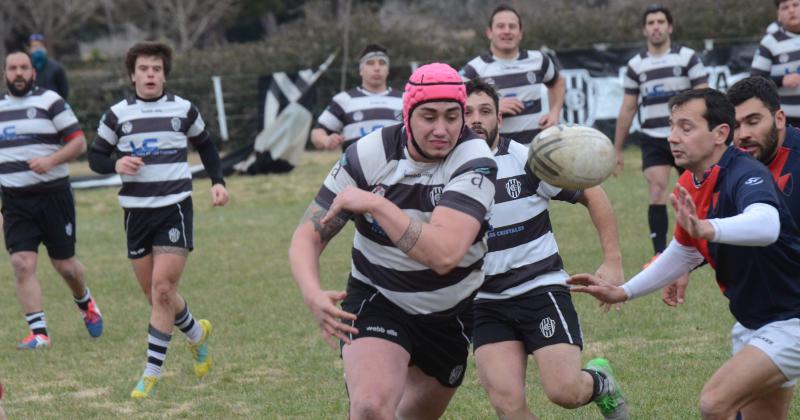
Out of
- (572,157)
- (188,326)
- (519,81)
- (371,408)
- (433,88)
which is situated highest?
(433,88)

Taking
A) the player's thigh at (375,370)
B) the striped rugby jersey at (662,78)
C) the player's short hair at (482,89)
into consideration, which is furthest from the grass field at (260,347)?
the player's short hair at (482,89)

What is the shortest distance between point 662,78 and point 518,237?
5.88 m

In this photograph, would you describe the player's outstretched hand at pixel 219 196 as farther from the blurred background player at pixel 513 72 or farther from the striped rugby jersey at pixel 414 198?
the striped rugby jersey at pixel 414 198

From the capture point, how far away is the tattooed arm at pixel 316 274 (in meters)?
4.24

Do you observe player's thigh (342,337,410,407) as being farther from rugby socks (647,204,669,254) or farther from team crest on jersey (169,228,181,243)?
rugby socks (647,204,669,254)

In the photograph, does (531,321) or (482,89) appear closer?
(531,321)

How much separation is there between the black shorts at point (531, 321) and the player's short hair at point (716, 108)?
3.70 feet

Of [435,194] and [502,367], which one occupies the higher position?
[435,194]

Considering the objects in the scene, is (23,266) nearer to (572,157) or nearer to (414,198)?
(414,198)

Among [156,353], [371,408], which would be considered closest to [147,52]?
[156,353]

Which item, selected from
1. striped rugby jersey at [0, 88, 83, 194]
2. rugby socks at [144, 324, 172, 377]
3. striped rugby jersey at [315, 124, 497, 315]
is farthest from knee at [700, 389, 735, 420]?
striped rugby jersey at [0, 88, 83, 194]

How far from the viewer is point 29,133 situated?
29.9 feet

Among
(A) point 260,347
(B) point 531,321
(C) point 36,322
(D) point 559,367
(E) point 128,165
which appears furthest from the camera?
(C) point 36,322

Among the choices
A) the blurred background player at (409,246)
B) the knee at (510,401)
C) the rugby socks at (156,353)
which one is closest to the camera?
the blurred background player at (409,246)
